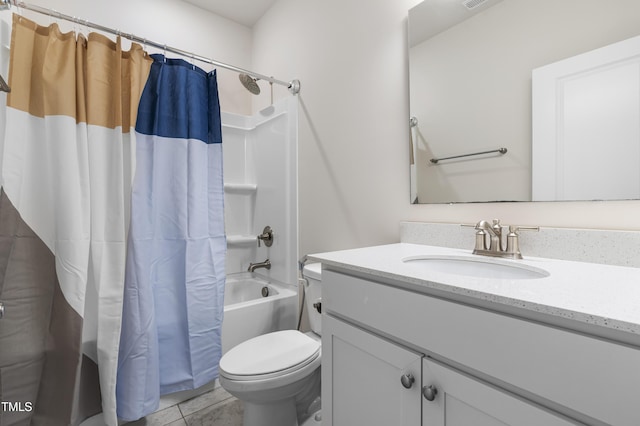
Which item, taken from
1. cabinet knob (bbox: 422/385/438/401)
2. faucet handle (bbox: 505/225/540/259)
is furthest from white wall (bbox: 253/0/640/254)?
cabinet knob (bbox: 422/385/438/401)

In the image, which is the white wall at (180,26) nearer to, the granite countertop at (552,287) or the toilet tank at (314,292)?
the toilet tank at (314,292)

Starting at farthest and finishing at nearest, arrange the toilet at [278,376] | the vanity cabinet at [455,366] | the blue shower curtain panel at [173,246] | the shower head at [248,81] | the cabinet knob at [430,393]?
the shower head at [248,81], the blue shower curtain panel at [173,246], the toilet at [278,376], the cabinet knob at [430,393], the vanity cabinet at [455,366]

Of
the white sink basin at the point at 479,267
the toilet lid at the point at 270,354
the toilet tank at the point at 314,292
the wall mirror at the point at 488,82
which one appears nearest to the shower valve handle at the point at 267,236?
the toilet tank at the point at 314,292

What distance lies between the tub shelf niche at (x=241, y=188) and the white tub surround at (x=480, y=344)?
1569mm

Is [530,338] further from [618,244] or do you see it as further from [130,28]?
[130,28]

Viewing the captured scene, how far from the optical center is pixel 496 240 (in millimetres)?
984

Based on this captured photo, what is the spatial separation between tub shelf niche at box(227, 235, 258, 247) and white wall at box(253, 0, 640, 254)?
61cm

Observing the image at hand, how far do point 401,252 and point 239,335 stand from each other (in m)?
1.21

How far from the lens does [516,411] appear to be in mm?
541

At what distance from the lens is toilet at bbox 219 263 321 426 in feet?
3.66

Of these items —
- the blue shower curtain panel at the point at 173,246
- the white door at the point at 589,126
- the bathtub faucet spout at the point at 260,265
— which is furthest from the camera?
the bathtub faucet spout at the point at 260,265

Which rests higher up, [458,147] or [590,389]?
[458,147]

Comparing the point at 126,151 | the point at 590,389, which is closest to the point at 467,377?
the point at 590,389

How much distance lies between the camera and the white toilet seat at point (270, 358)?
112cm
